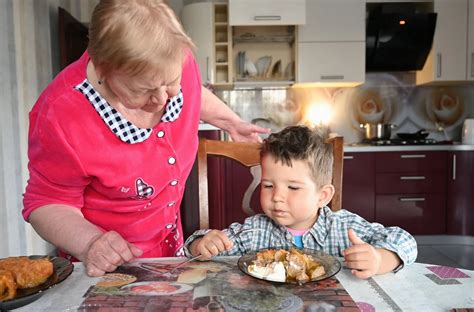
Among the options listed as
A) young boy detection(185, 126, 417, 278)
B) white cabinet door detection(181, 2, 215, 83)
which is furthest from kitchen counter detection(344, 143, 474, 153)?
young boy detection(185, 126, 417, 278)

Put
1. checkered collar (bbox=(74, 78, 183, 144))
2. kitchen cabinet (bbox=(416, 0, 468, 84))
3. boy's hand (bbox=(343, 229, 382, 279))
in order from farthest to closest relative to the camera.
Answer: kitchen cabinet (bbox=(416, 0, 468, 84)) → checkered collar (bbox=(74, 78, 183, 144)) → boy's hand (bbox=(343, 229, 382, 279))

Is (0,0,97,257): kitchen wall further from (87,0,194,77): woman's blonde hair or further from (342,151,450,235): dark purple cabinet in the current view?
(342,151,450,235): dark purple cabinet

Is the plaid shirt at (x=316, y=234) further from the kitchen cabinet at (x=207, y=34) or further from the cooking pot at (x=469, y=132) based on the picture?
the cooking pot at (x=469, y=132)

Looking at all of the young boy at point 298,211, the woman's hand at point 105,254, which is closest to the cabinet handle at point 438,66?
the young boy at point 298,211

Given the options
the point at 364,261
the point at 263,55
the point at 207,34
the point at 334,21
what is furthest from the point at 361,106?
the point at 364,261

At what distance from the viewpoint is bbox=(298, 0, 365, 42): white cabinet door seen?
3.88 m

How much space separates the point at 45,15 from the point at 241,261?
310 centimetres

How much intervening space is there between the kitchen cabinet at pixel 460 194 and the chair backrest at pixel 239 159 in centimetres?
280

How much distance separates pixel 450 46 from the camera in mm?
3875

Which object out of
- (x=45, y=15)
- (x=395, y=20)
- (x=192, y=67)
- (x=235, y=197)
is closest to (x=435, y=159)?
(x=395, y=20)

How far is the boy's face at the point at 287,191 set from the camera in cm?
105

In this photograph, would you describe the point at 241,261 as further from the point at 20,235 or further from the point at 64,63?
the point at 64,63

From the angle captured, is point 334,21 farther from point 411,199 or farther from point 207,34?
point 411,199

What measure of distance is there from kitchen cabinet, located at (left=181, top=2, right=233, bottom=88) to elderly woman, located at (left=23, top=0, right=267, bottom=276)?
9.19 ft
